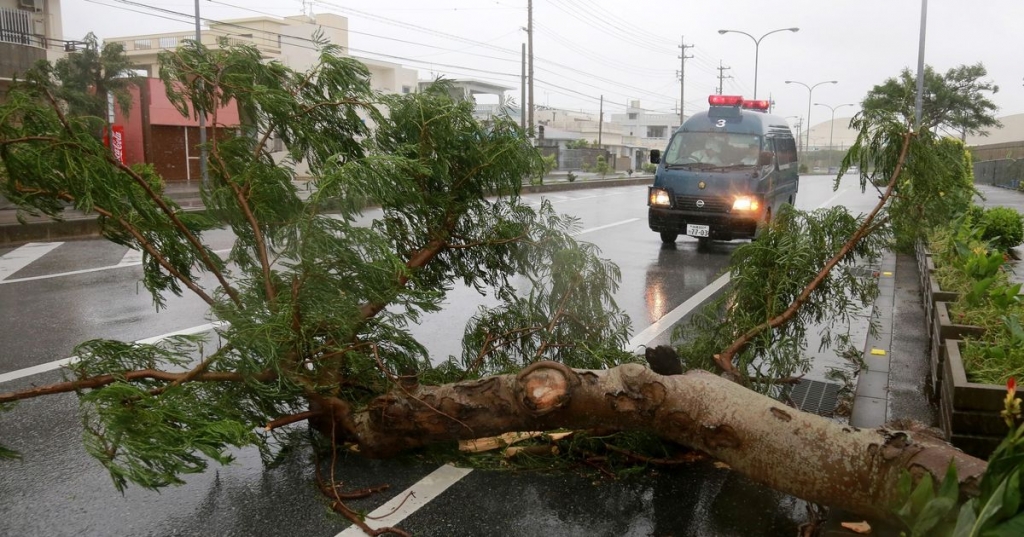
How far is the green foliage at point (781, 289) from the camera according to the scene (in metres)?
4.53

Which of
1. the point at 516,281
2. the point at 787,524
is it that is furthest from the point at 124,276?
the point at 787,524

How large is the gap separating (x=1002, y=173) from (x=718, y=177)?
101 feet

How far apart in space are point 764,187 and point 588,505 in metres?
10.1

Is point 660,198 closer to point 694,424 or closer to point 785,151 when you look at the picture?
point 785,151

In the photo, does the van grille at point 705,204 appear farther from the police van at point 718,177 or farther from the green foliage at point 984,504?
the green foliage at point 984,504

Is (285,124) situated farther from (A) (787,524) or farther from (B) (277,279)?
(A) (787,524)

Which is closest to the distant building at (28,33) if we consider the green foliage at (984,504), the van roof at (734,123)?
the van roof at (734,123)

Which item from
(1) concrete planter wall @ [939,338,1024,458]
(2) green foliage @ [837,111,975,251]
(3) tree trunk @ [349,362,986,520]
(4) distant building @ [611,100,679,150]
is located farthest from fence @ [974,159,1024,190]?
(4) distant building @ [611,100,679,150]

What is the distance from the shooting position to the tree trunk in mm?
2959

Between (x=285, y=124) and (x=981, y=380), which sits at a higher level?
(x=285, y=124)

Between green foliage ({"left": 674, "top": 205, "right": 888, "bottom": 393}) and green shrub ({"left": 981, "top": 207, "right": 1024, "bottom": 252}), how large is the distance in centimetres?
487

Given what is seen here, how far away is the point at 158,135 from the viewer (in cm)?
3484

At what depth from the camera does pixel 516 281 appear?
9164mm

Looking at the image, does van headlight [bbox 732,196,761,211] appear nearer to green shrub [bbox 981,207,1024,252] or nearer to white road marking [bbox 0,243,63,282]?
green shrub [bbox 981,207,1024,252]
